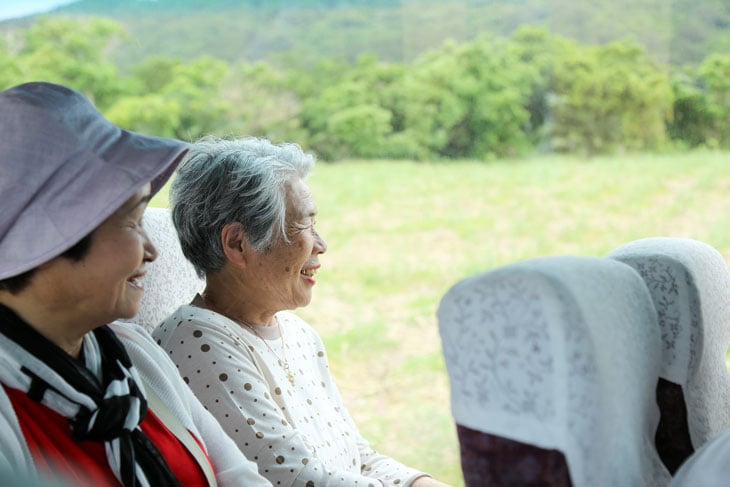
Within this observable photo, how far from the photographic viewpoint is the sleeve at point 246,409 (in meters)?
1.45

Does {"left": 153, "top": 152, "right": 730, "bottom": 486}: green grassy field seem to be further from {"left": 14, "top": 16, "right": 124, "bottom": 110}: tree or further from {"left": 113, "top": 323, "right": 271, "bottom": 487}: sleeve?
{"left": 113, "top": 323, "right": 271, "bottom": 487}: sleeve

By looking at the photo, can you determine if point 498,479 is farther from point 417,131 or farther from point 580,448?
point 417,131

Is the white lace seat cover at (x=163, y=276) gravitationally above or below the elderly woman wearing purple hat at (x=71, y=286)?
below

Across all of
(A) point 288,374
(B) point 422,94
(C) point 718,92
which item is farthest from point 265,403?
(C) point 718,92

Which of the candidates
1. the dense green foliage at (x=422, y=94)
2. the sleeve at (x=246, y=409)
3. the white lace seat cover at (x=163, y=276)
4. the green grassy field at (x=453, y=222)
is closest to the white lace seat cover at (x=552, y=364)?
the sleeve at (x=246, y=409)

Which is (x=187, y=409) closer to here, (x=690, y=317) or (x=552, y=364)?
(x=552, y=364)

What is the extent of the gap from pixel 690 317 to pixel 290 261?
77 cm

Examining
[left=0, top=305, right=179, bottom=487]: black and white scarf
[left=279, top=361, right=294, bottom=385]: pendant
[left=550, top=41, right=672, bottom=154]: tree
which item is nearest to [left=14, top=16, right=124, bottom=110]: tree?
[left=550, top=41, right=672, bottom=154]: tree

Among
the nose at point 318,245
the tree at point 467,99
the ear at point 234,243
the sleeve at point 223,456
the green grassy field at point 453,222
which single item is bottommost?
the green grassy field at point 453,222

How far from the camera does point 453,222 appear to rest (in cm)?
634

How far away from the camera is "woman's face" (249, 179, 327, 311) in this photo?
164 cm

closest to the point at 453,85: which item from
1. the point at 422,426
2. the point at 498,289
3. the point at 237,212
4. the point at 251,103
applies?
the point at 251,103

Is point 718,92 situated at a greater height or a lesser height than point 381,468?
lesser

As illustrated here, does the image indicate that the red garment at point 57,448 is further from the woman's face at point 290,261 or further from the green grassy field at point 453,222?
the green grassy field at point 453,222
